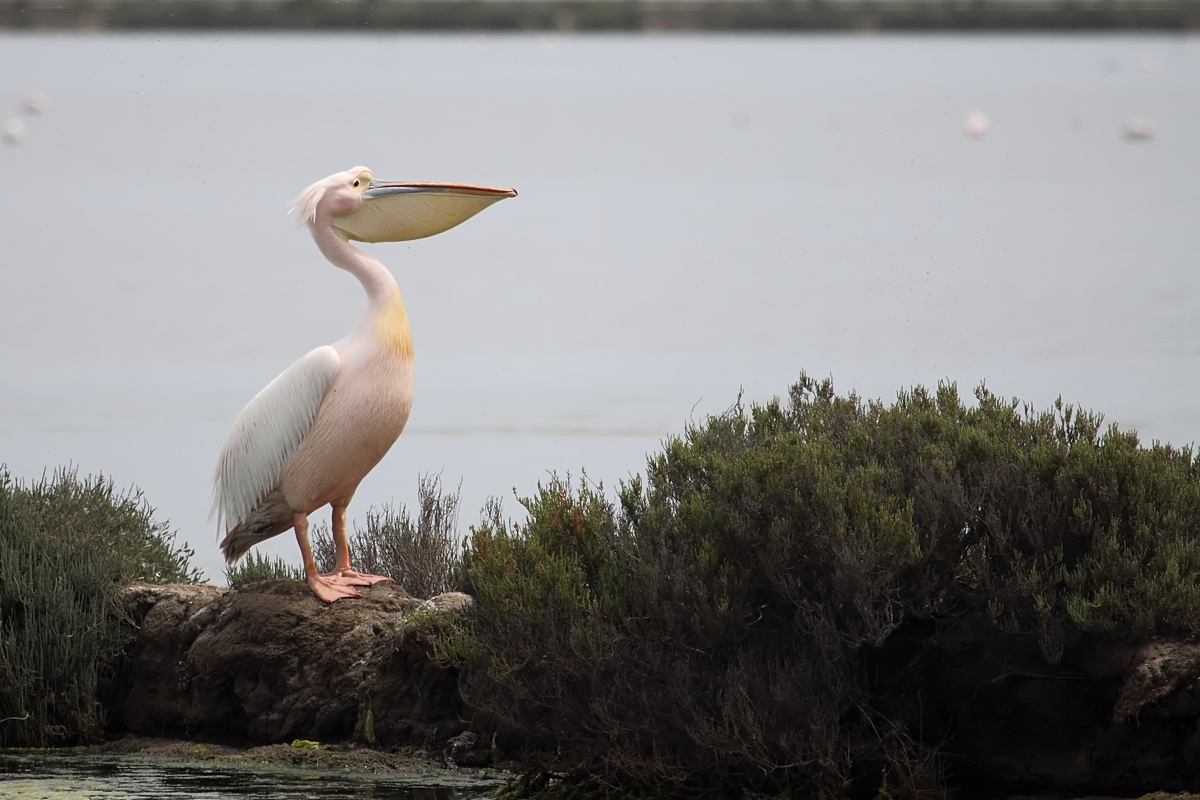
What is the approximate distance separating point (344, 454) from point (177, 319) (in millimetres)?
19793

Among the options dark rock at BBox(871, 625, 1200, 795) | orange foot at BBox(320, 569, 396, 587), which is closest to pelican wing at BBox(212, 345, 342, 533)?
orange foot at BBox(320, 569, 396, 587)

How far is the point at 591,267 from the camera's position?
114 feet

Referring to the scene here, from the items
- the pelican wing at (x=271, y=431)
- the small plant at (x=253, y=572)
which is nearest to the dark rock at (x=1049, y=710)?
the pelican wing at (x=271, y=431)

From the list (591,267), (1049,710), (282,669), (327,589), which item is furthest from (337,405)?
(591,267)

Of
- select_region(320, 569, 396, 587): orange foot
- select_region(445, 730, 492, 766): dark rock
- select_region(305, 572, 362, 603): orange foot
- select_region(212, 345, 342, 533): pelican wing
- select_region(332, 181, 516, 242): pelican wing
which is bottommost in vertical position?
select_region(445, 730, 492, 766): dark rock

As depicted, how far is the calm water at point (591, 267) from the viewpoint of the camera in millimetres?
16219

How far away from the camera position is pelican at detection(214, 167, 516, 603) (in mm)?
6309

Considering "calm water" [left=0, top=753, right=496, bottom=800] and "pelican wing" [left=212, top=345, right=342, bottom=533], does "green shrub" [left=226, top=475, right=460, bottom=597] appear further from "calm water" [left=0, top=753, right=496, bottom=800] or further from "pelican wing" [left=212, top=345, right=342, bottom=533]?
"calm water" [left=0, top=753, right=496, bottom=800]

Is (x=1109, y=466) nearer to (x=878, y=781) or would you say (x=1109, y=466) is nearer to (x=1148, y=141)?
(x=878, y=781)

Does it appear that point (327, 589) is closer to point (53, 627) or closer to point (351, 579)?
point (351, 579)

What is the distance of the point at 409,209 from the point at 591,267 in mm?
28132

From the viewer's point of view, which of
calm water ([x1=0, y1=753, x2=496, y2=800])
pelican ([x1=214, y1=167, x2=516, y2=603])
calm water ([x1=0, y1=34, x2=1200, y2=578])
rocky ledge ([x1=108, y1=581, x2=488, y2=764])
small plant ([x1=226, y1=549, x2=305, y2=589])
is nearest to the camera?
calm water ([x1=0, y1=753, x2=496, y2=800])

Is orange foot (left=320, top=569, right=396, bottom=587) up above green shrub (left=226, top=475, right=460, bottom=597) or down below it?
below

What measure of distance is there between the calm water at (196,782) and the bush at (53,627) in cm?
23
